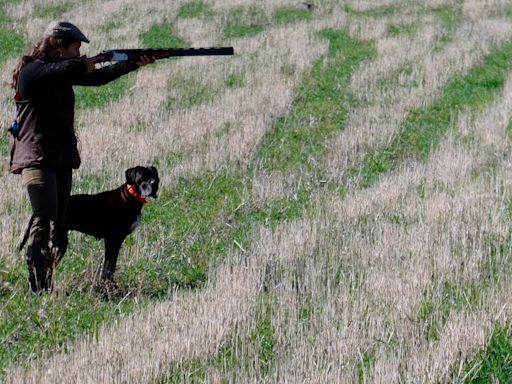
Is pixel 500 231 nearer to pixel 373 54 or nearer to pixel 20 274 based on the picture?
pixel 20 274

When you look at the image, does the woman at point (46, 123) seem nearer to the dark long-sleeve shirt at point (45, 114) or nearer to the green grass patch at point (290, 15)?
the dark long-sleeve shirt at point (45, 114)

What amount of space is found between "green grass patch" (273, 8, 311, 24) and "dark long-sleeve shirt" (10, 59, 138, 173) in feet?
52.7

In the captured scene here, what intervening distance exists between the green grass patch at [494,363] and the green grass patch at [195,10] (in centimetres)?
1855

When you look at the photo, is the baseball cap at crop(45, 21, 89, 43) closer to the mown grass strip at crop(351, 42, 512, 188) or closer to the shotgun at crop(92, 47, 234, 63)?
the shotgun at crop(92, 47, 234, 63)

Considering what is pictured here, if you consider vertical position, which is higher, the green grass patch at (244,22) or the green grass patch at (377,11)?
the green grass patch at (244,22)

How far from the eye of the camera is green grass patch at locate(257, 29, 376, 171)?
38.7 feet

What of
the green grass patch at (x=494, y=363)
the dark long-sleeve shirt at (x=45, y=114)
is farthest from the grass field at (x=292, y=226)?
the dark long-sleeve shirt at (x=45, y=114)

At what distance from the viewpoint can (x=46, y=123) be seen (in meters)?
6.79

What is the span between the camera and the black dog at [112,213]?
7.14 meters

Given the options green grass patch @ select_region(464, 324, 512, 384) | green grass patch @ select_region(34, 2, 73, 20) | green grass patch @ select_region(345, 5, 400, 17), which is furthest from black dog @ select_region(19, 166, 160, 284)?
green grass patch @ select_region(345, 5, 400, 17)

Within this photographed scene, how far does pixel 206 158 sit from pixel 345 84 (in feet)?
17.7

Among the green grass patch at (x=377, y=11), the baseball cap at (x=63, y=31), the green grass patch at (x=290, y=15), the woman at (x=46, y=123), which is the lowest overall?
the green grass patch at (x=377, y=11)

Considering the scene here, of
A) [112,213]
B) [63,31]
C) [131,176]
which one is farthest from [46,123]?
[112,213]

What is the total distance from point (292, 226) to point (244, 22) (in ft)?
48.0
